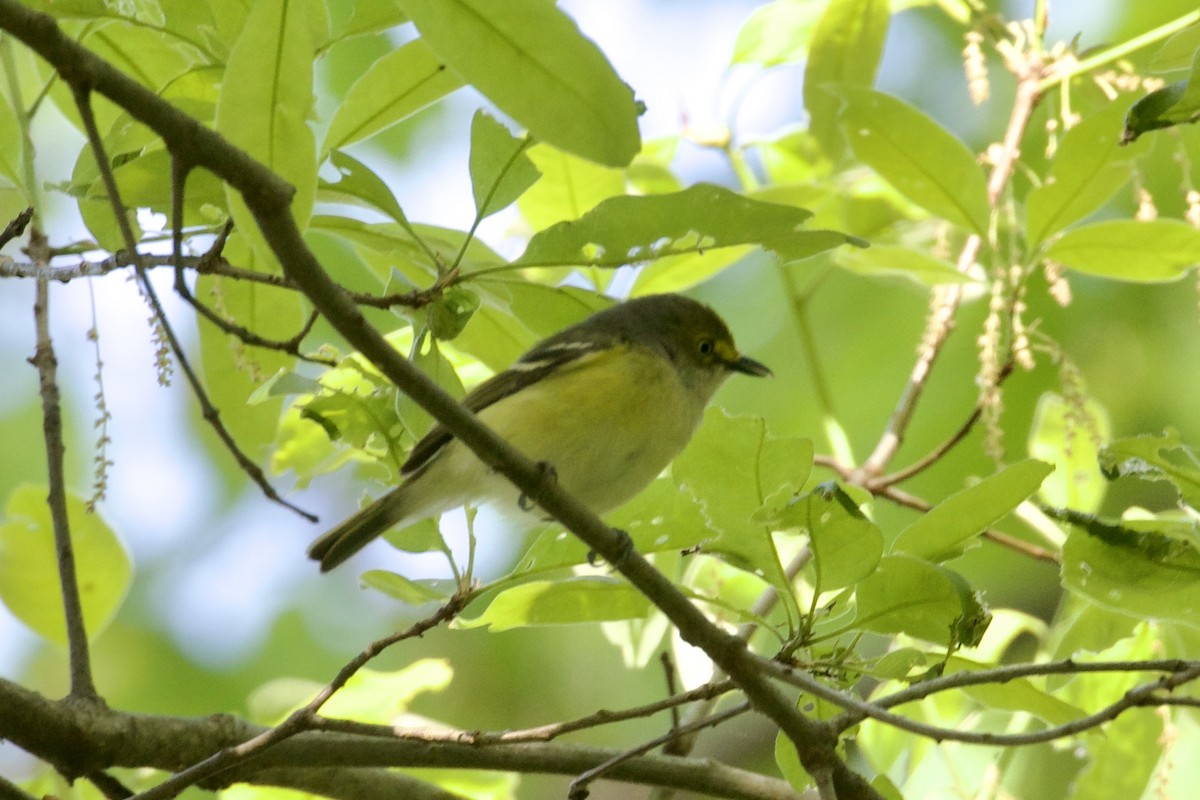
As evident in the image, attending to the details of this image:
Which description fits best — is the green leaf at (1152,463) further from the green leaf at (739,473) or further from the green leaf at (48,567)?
the green leaf at (48,567)

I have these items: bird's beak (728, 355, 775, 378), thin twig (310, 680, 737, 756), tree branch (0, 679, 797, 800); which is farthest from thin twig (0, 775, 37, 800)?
bird's beak (728, 355, 775, 378)

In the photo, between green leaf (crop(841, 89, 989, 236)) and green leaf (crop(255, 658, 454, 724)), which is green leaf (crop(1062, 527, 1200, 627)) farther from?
green leaf (crop(255, 658, 454, 724))

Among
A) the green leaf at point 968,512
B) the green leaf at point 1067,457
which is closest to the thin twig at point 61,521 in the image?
the green leaf at point 968,512

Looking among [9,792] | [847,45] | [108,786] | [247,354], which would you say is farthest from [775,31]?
[9,792]

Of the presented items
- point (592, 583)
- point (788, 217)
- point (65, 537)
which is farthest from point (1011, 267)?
point (65, 537)

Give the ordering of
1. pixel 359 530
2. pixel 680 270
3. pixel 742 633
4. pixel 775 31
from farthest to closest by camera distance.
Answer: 1. pixel 359 530
2. pixel 775 31
3. pixel 680 270
4. pixel 742 633

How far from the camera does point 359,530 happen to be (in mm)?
3646

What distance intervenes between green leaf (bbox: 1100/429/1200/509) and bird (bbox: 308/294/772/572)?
5.58 ft

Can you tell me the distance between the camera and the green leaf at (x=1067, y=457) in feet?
10.8

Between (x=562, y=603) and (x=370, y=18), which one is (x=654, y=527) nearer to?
(x=562, y=603)

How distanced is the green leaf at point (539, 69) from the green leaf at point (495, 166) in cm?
46

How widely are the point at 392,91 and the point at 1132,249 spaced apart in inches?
70.1

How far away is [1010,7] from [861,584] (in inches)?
149

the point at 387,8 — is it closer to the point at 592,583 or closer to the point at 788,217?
the point at 788,217
